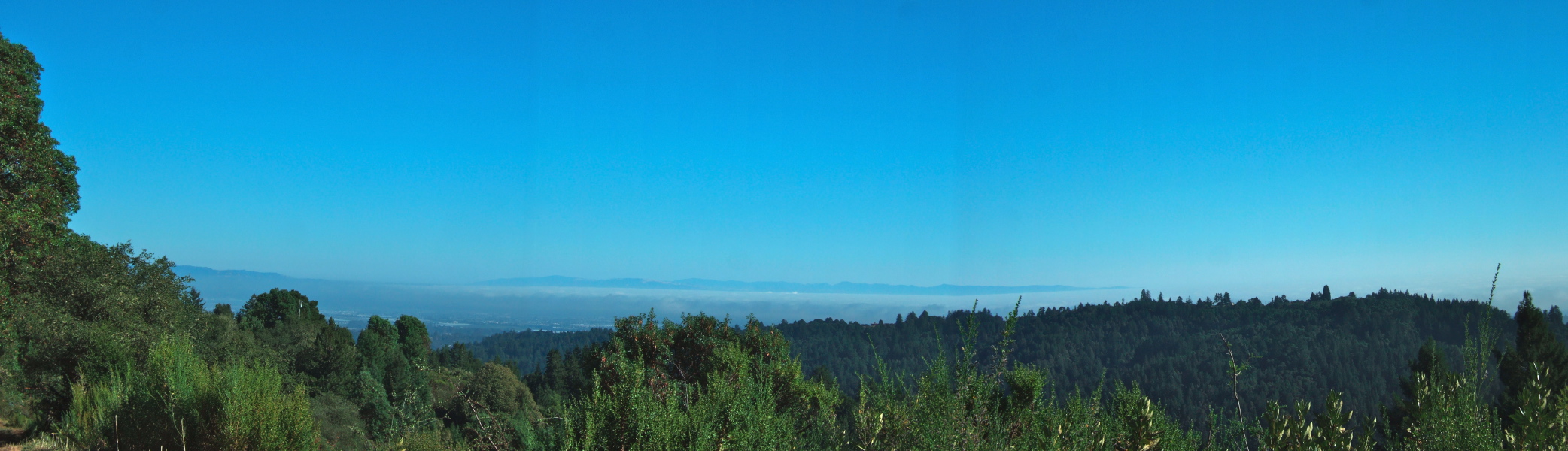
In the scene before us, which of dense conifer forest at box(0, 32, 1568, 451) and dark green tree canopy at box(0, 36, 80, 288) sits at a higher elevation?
dark green tree canopy at box(0, 36, 80, 288)

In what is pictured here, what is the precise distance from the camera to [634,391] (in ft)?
10.6

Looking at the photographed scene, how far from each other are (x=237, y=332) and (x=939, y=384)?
28.6 m

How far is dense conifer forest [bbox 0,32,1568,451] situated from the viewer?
2693mm

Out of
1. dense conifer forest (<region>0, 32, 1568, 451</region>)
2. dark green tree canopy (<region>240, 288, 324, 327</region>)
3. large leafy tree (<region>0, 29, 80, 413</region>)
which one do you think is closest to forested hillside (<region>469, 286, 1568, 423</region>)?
dark green tree canopy (<region>240, 288, 324, 327</region>)

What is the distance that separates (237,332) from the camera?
2452 cm

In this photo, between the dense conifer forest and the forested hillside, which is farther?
the forested hillside

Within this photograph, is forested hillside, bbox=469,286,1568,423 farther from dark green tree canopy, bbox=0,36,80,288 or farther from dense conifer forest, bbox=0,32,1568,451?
dark green tree canopy, bbox=0,36,80,288

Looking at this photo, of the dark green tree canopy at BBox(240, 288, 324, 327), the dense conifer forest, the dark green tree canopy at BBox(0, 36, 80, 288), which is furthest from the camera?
the dark green tree canopy at BBox(240, 288, 324, 327)

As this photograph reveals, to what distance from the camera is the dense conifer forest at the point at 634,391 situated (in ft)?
8.84

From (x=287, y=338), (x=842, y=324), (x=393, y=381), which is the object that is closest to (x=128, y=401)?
(x=393, y=381)

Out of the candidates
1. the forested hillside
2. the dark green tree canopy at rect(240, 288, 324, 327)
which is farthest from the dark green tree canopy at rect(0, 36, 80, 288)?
the forested hillside

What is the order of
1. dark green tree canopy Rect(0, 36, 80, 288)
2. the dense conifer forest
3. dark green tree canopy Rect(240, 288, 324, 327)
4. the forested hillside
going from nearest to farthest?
the dense conifer forest < dark green tree canopy Rect(0, 36, 80, 288) < dark green tree canopy Rect(240, 288, 324, 327) < the forested hillside

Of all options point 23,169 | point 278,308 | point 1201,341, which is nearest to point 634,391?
point 23,169

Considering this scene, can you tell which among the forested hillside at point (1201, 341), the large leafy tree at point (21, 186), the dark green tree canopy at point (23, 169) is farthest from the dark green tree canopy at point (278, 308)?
the dark green tree canopy at point (23, 169)
